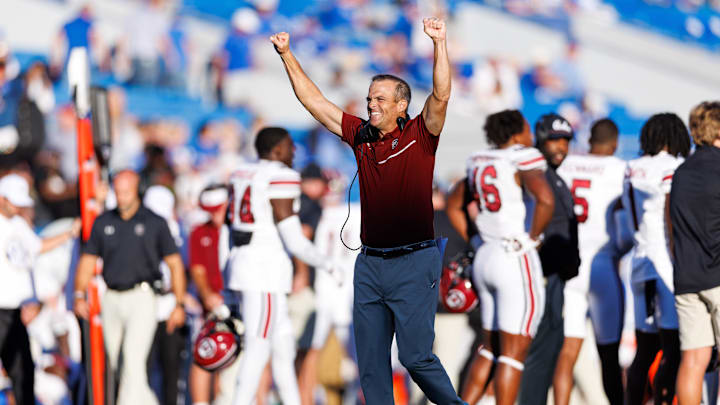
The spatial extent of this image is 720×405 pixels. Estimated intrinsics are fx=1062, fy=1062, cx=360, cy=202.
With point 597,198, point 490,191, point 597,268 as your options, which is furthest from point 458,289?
point 597,198

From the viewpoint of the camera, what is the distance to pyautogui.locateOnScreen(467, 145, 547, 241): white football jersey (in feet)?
22.3

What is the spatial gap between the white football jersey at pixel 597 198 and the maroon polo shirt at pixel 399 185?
2.36 m

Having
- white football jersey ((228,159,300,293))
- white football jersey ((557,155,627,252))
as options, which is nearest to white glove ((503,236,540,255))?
white football jersey ((557,155,627,252))

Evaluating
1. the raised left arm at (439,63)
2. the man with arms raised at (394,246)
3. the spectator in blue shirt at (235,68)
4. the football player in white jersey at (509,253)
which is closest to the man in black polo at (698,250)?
the football player in white jersey at (509,253)

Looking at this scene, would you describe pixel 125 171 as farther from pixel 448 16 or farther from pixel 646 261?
pixel 448 16

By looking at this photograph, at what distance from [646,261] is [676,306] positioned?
59 cm

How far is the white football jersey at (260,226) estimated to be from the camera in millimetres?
7223

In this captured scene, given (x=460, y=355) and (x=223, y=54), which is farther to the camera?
(x=223, y=54)

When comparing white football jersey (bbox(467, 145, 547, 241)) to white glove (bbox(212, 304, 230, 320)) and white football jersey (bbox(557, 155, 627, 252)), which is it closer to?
white football jersey (bbox(557, 155, 627, 252))

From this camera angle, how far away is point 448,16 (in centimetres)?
2306

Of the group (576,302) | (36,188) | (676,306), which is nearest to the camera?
(676,306)

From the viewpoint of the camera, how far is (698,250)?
6207mm

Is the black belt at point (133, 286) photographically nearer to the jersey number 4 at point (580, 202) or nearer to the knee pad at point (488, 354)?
the knee pad at point (488, 354)

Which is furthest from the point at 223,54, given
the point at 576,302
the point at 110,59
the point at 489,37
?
the point at 576,302
